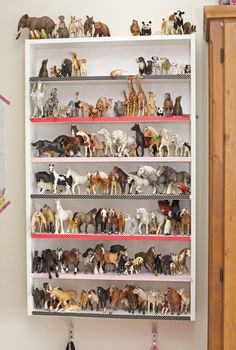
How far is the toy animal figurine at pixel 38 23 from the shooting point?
9.36 feet

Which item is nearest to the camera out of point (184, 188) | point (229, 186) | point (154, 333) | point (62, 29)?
point (229, 186)

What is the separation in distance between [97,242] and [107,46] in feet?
3.34

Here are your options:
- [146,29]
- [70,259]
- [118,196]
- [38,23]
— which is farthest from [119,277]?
[38,23]

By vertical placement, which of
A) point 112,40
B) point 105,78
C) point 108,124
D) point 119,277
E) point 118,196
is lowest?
point 119,277

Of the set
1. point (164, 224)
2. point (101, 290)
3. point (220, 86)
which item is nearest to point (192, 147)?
point (164, 224)

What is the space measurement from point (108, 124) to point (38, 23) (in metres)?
0.62

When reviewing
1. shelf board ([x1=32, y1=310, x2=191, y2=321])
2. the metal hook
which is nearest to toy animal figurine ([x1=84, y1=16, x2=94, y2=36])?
shelf board ([x1=32, y1=310, x2=191, y2=321])

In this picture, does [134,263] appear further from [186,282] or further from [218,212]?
[218,212]

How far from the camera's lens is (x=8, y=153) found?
3021mm

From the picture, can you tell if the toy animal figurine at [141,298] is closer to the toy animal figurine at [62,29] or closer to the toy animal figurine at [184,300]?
the toy animal figurine at [184,300]

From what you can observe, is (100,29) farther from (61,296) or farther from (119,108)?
(61,296)

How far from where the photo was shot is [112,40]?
9.07ft

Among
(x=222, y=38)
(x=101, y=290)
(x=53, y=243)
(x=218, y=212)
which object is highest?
(x=222, y=38)

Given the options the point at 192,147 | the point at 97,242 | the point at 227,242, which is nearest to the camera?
the point at 227,242
